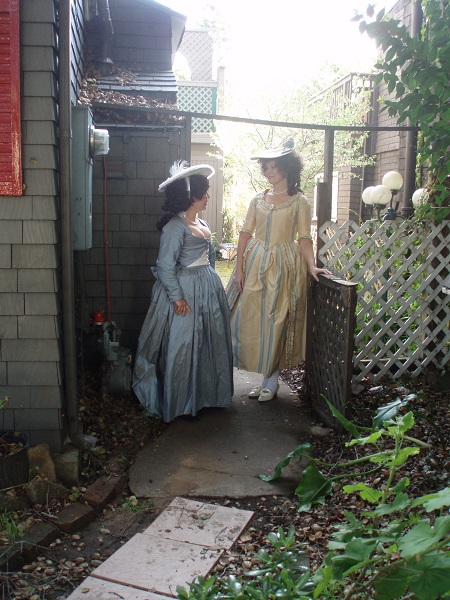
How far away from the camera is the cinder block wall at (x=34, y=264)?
10.3ft

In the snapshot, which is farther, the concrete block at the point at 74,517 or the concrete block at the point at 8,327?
the concrete block at the point at 8,327

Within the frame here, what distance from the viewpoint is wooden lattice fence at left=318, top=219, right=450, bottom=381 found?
4637mm

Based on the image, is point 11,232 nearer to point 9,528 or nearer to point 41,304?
point 41,304

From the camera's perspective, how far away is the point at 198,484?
134 inches

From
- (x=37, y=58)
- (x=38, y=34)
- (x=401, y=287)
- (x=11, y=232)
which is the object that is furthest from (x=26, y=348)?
(x=401, y=287)

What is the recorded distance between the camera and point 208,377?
431 cm

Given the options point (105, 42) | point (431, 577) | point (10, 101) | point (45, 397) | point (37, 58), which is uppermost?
point (105, 42)

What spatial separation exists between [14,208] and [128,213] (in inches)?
68.5

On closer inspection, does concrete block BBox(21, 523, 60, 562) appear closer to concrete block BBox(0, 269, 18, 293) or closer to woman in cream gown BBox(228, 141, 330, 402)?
concrete block BBox(0, 269, 18, 293)

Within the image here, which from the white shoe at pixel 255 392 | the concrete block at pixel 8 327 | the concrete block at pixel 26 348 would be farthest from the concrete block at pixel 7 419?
the white shoe at pixel 255 392

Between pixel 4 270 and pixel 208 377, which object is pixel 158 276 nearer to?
pixel 208 377

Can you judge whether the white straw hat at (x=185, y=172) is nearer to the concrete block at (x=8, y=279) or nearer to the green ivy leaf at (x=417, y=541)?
Result: the concrete block at (x=8, y=279)

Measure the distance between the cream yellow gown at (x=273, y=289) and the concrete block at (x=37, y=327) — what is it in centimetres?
162

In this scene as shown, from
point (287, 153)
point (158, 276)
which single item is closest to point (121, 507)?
point (158, 276)
